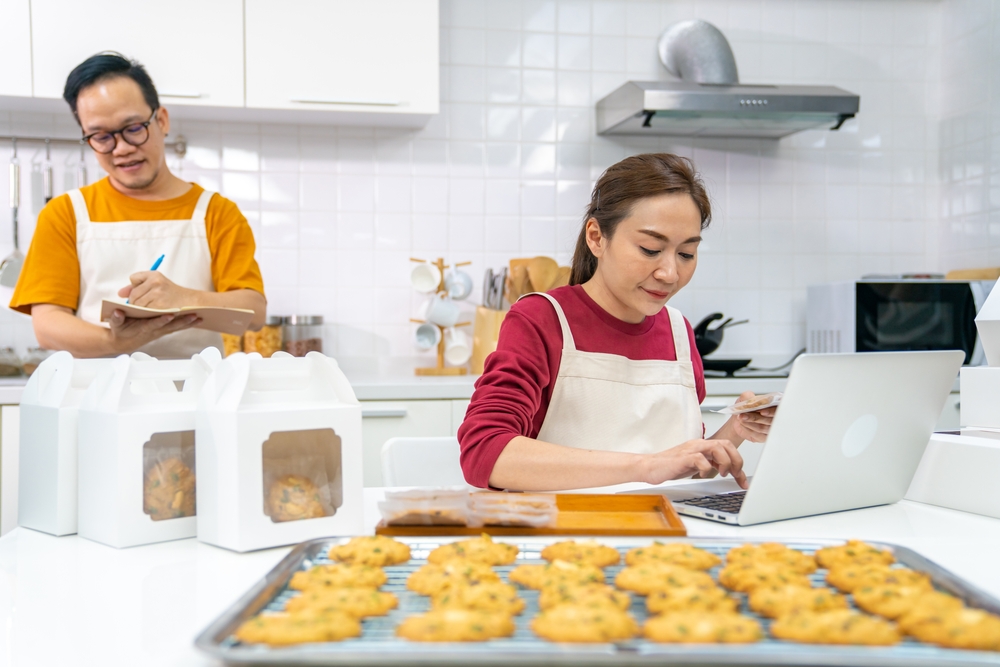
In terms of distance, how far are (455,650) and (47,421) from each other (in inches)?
24.3

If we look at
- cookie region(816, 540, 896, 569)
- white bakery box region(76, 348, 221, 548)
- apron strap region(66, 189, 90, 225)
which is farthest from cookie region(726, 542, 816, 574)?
apron strap region(66, 189, 90, 225)

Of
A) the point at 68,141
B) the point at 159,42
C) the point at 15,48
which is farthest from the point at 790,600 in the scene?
the point at 68,141

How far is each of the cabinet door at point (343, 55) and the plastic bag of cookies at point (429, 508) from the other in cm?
196

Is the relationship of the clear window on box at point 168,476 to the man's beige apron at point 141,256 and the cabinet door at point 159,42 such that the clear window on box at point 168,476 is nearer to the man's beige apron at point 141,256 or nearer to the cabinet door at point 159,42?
the man's beige apron at point 141,256

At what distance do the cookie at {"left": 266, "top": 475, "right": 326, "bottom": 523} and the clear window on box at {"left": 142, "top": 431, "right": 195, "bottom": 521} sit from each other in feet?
0.37

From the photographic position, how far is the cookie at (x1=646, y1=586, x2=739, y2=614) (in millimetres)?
621

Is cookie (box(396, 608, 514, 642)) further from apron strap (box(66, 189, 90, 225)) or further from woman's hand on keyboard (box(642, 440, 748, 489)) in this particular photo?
apron strap (box(66, 189, 90, 225))

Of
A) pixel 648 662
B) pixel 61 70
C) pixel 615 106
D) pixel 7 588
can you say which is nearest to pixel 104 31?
pixel 61 70

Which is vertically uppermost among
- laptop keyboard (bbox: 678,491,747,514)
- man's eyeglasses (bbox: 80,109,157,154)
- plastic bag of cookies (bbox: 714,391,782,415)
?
man's eyeglasses (bbox: 80,109,157,154)

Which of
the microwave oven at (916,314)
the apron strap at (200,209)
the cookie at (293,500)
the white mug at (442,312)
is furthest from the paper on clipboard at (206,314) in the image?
the microwave oven at (916,314)

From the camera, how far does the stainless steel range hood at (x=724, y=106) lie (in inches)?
105

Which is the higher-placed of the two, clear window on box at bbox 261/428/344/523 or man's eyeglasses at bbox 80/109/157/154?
man's eyeglasses at bbox 80/109/157/154

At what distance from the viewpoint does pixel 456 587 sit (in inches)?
25.8

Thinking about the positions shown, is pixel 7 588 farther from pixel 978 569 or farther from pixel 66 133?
pixel 66 133
